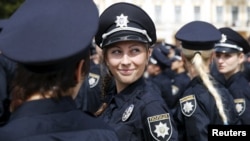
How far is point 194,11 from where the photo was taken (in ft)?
149

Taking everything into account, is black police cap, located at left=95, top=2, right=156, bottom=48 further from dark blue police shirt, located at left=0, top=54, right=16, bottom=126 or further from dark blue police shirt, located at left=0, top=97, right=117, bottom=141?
dark blue police shirt, located at left=0, top=97, right=117, bottom=141

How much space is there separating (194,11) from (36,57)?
146 ft

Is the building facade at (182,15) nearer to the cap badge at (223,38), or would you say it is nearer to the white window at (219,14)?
the white window at (219,14)

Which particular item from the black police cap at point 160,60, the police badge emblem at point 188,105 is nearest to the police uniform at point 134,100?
the police badge emblem at point 188,105

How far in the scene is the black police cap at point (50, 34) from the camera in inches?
70.5

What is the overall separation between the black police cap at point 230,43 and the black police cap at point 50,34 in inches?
120

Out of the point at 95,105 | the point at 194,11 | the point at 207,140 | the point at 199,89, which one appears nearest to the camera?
the point at 207,140

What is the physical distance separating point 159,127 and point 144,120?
0.09 m

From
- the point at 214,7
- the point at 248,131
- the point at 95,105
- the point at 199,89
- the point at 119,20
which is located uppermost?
the point at 119,20

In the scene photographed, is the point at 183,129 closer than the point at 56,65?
No

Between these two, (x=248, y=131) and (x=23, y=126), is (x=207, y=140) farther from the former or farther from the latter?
(x=23, y=126)

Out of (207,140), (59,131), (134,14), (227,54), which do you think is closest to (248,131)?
(207,140)

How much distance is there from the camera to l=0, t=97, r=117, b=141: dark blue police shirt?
183cm

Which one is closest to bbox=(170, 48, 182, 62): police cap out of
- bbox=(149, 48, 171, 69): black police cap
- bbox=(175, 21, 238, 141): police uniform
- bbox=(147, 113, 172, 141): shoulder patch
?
bbox=(149, 48, 171, 69): black police cap
